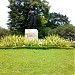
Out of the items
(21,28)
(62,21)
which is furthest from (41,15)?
(62,21)

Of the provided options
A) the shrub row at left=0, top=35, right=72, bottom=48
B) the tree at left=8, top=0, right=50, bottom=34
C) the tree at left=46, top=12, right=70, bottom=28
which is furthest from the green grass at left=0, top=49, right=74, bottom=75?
the tree at left=46, top=12, right=70, bottom=28

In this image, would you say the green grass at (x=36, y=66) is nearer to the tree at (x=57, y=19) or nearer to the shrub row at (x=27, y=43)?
the shrub row at (x=27, y=43)

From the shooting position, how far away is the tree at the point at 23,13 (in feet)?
110

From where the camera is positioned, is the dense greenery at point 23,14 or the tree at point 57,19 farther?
the tree at point 57,19

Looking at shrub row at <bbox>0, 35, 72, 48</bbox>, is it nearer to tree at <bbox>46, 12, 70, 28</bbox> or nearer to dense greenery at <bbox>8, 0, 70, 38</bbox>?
dense greenery at <bbox>8, 0, 70, 38</bbox>

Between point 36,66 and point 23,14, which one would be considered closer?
point 36,66

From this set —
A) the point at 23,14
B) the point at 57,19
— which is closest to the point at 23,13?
the point at 23,14

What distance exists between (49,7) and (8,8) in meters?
5.55

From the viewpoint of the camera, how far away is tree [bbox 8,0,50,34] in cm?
3353

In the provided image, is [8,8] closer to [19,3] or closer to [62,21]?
[19,3]

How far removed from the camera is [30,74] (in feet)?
19.4

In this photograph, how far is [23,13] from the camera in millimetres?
34438

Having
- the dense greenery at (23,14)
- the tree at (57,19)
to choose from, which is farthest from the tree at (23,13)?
the tree at (57,19)

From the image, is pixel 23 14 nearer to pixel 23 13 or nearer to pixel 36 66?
pixel 23 13
